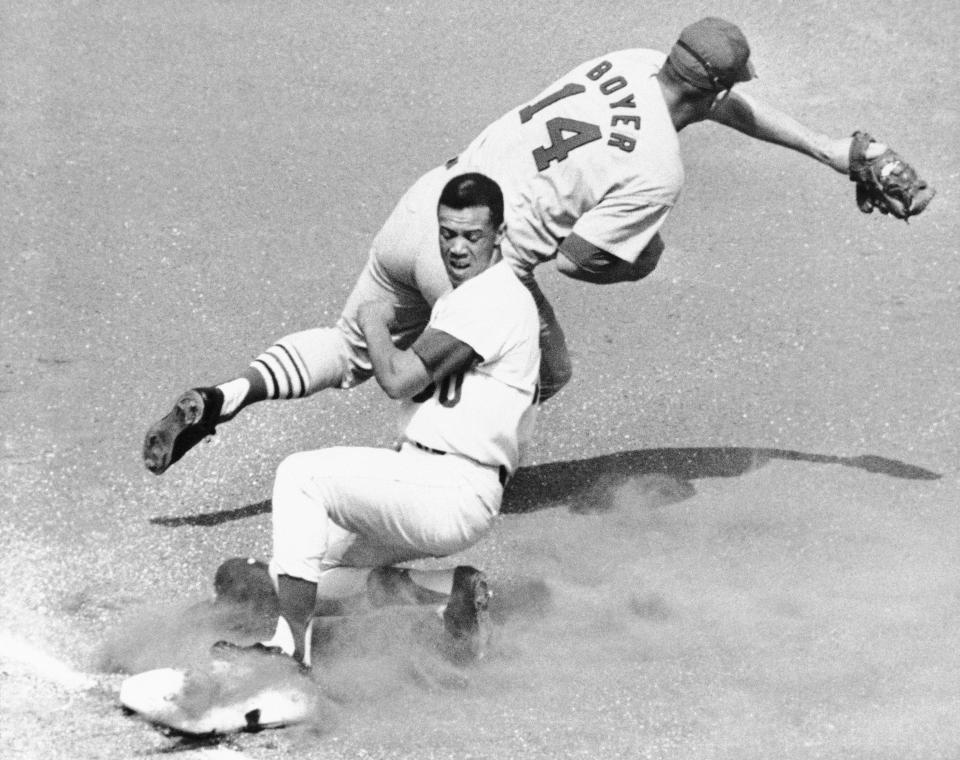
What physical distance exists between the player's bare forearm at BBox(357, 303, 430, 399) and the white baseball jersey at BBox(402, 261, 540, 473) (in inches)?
5.1

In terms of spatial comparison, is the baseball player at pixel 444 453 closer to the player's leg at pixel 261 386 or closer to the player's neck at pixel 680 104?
the player's leg at pixel 261 386

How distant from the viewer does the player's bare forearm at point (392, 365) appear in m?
5.62

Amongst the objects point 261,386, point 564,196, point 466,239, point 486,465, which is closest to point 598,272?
point 564,196

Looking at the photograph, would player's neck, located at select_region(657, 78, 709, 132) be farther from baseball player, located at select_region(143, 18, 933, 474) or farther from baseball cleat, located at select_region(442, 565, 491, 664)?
baseball cleat, located at select_region(442, 565, 491, 664)

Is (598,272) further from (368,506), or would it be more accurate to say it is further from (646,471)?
(368,506)

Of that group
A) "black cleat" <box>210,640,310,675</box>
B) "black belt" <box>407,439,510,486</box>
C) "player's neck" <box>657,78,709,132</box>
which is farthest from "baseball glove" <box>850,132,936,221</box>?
"black cleat" <box>210,640,310,675</box>

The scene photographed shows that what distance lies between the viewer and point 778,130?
742cm

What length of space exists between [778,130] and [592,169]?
124 cm

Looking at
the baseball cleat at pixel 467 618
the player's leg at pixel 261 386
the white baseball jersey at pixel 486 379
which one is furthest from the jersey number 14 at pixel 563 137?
the baseball cleat at pixel 467 618

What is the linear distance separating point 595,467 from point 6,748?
127 inches

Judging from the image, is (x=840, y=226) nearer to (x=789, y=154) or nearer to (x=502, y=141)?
(x=789, y=154)

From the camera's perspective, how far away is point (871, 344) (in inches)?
348

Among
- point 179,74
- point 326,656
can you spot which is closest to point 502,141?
point 326,656

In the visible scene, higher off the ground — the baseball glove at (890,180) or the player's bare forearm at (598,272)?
the baseball glove at (890,180)
